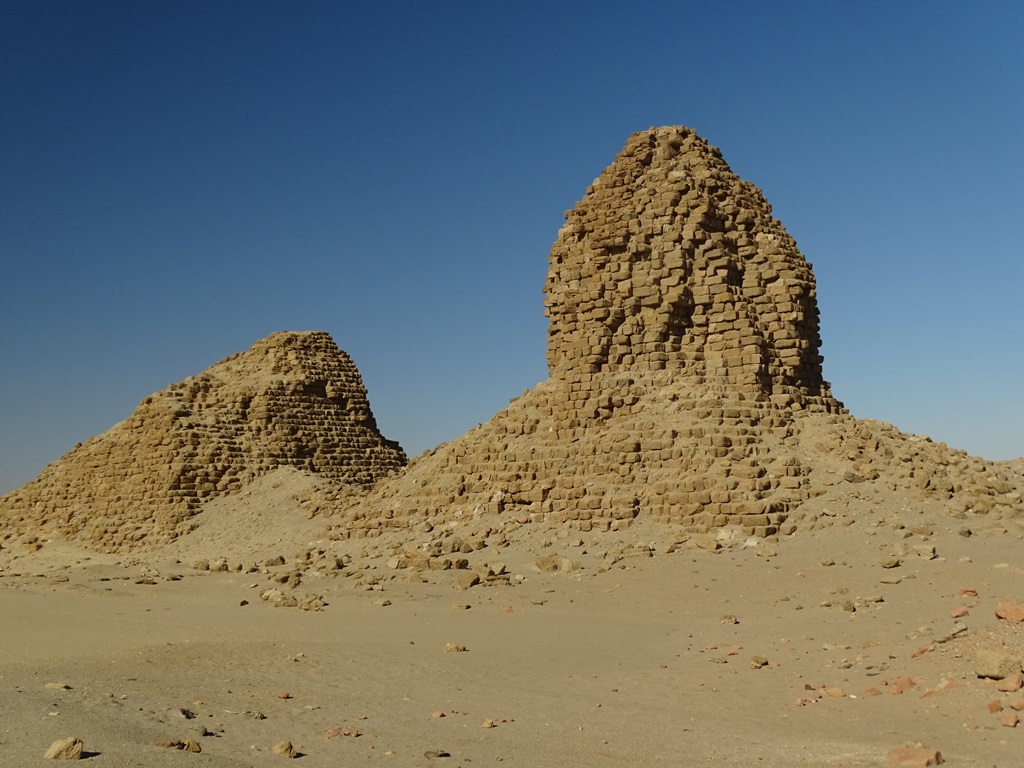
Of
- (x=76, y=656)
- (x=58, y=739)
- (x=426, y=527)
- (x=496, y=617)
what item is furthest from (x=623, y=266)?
(x=58, y=739)

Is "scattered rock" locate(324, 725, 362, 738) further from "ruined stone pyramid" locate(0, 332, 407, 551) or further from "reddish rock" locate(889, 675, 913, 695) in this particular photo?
"ruined stone pyramid" locate(0, 332, 407, 551)

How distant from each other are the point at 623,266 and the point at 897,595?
9.09m

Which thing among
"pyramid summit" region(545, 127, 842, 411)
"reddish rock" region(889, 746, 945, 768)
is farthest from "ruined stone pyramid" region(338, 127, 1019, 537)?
"reddish rock" region(889, 746, 945, 768)

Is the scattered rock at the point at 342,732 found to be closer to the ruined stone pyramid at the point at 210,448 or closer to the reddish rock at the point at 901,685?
the reddish rock at the point at 901,685

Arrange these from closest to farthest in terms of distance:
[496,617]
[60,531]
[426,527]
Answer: [496,617], [426,527], [60,531]

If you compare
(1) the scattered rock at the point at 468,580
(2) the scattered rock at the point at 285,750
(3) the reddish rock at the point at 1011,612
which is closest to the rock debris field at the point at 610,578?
(2) the scattered rock at the point at 285,750

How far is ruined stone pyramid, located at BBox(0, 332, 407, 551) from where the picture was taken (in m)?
27.5

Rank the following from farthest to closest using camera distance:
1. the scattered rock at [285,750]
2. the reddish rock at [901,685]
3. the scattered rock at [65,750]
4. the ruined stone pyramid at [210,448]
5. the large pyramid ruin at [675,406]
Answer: the ruined stone pyramid at [210,448], the large pyramid ruin at [675,406], the reddish rock at [901,685], the scattered rock at [285,750], the scattered rock at [65,750]

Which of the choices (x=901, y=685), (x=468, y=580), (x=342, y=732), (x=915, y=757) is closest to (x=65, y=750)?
(x=342, y=732)

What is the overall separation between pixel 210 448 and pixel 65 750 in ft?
78.0

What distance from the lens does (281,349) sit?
31875mm

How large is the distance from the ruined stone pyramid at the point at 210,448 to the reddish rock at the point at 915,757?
2280 cm

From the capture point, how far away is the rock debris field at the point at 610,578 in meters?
6.91

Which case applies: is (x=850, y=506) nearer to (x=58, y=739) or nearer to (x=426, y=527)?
(x=426, y=527)
